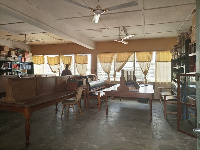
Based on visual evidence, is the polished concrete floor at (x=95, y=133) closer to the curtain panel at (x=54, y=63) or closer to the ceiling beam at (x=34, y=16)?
the ceiling beam at (x=34, y=16)

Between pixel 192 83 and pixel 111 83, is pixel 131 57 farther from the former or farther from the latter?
pixel 192 83

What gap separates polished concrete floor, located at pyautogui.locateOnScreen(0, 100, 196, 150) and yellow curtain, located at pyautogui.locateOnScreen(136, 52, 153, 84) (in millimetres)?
3532

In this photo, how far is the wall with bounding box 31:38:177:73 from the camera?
25.6 ft

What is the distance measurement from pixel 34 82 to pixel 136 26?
4128mm

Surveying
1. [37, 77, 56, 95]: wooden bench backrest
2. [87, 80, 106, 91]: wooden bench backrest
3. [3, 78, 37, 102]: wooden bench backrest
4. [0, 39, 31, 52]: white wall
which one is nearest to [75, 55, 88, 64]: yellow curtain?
[87, 80, 106, 91]: wooden bench backrest

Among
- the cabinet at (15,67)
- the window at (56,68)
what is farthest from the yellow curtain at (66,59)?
the cabinet at (15,67)

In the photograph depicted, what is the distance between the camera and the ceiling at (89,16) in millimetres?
3758

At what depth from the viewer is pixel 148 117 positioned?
481 cm

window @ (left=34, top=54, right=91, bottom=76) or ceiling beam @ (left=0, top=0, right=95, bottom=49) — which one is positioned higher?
ceiling beam @ (left=0, top=0, right=95, bottom=49)

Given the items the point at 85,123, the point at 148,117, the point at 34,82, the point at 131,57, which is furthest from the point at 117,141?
the point at 131,57

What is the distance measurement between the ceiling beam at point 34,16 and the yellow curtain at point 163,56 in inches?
174

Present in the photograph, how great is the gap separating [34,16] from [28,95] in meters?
2.11

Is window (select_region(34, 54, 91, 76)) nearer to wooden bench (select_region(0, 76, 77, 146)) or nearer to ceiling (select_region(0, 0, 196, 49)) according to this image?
ceiling (select_region(0, 0, 196, 49))

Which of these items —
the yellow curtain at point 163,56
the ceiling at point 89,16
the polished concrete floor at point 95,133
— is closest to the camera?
the polished concrete floor at point 95,133
